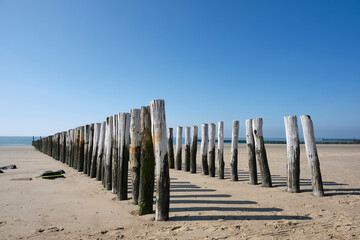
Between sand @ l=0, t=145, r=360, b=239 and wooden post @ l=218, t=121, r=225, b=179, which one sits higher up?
wooden post @ l=218, t=121, r=225, b=179

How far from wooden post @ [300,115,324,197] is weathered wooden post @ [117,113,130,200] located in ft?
13.3

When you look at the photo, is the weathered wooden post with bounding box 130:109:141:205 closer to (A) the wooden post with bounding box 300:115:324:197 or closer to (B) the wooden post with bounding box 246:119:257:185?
(B) the wooden post with bounding box 246:119:257:185

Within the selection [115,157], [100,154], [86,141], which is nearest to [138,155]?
[115,157]

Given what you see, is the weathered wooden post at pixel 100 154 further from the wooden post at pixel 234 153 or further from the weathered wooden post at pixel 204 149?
the wooden post at pixel 234 153

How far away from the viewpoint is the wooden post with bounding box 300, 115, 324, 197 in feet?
17.7

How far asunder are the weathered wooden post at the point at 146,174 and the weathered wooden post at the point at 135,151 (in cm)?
46

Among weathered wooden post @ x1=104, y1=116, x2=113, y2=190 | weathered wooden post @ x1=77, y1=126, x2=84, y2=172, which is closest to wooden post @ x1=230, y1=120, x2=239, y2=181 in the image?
weathered wooden post @ x1=104, y1=116, x2=113, y2=190

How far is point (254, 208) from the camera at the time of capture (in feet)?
14.6

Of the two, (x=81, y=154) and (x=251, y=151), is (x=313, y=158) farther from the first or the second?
(x=81, y=154)

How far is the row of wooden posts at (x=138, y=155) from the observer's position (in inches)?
156

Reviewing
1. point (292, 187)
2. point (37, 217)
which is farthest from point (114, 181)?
point (292, 187)

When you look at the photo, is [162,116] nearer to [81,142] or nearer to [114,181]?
[114,181]

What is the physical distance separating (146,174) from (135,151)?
0.70 metres

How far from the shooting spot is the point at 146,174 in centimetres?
415
